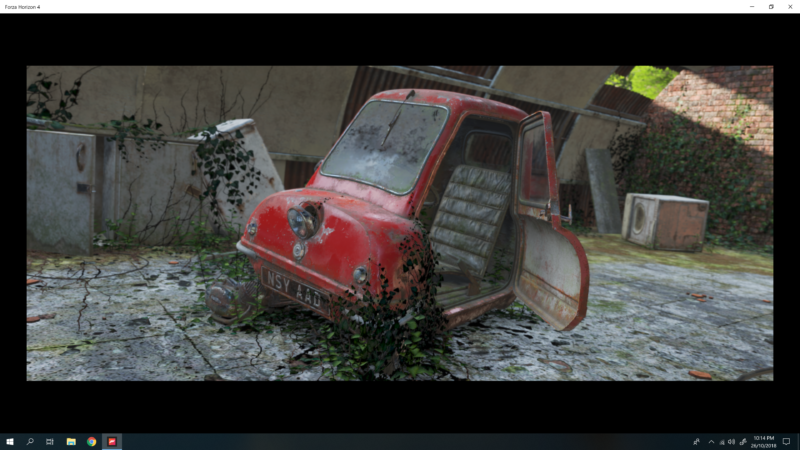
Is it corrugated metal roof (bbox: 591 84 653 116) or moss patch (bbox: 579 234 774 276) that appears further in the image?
corrugated metal roof (bbox: 591 84 653 116)

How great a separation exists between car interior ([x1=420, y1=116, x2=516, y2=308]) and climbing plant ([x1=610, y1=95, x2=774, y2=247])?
785cm

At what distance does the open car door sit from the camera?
3158 millimetres

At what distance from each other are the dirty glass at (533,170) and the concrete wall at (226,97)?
355cm

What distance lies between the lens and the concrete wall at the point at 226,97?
5.11 m

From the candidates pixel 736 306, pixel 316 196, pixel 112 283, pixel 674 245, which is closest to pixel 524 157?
pixel 316 196

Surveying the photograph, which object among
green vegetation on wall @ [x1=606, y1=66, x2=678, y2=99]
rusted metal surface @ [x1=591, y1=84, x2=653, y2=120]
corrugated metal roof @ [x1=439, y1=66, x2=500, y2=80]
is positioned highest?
green vegetation on wall @ [x1=606, y1=66, x2=678, y2=99]

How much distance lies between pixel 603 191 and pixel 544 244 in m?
7.95

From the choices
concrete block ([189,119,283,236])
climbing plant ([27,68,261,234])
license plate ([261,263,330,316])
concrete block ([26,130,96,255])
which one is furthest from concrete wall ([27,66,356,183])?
license plate ([261,263,330,316])

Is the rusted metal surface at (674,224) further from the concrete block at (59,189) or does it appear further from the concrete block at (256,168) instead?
the concrete block at (59,189)

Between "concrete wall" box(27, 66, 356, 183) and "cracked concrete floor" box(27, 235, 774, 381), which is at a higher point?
"concrete wall" box(27, 66, 356, 183)

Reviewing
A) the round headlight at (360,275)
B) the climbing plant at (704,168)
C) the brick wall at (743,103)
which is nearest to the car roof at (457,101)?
the round headlight at (360,275)

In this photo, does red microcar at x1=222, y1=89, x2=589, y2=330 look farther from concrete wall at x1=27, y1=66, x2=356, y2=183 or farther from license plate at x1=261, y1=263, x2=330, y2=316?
concrete wall at x1=27, y1=66, x2=356, y2=183
